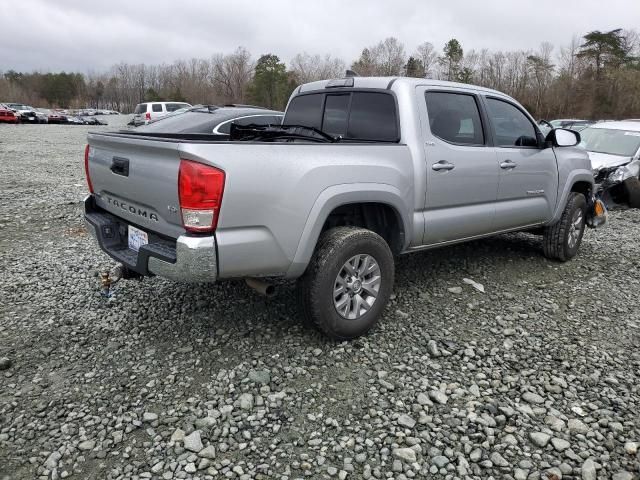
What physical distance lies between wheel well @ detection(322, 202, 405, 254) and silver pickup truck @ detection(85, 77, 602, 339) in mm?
11

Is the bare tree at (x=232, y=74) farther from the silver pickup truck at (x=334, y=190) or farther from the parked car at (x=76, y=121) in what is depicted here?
the silver pickup truck at (x=334, y=190)

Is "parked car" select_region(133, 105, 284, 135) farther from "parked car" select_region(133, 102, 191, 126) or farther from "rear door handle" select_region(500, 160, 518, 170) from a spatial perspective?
"parked car" select_region(133, 102, 191, 126)

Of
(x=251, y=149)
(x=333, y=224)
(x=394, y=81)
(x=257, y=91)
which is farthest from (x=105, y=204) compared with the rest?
(x=257, y=91)

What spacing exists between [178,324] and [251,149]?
5.59 ft

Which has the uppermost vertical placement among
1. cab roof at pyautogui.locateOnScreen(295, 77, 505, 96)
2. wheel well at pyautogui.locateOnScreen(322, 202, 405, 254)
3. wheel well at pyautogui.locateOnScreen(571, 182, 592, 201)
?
cab roof at pyautogui.locateOnScreen(295, 77, 505, 96)

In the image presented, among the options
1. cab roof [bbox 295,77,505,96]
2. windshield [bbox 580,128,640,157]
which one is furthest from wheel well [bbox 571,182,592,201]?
windshield [bbox 580,128,640,157]

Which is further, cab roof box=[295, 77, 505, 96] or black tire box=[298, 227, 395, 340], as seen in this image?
cab roof box=[295, 77, 505, 96]

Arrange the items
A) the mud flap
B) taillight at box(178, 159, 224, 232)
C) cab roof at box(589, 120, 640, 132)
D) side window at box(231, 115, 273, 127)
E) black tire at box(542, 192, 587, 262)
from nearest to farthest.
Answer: taillight at box(178, 159, 224, 232), black tire at box(542, 192, 587, 262), the mud flap, side window at box(231, 115, 273, 127), cab roof at box(589, 120, 640, 132)

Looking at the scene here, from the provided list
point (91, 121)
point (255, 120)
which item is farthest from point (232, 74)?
point (255, 120)

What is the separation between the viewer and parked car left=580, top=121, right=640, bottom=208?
29.8ft

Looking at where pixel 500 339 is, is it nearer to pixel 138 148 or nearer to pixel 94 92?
pixel 138 148

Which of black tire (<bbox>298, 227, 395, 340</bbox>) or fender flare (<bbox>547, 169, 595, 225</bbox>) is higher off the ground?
fender flare (<bbox>547, 169, 595, 225</bbox>)

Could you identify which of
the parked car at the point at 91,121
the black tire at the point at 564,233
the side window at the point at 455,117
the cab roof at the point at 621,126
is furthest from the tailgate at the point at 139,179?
the parked car at the point at 91,121

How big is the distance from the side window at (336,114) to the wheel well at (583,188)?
10.2 ft
